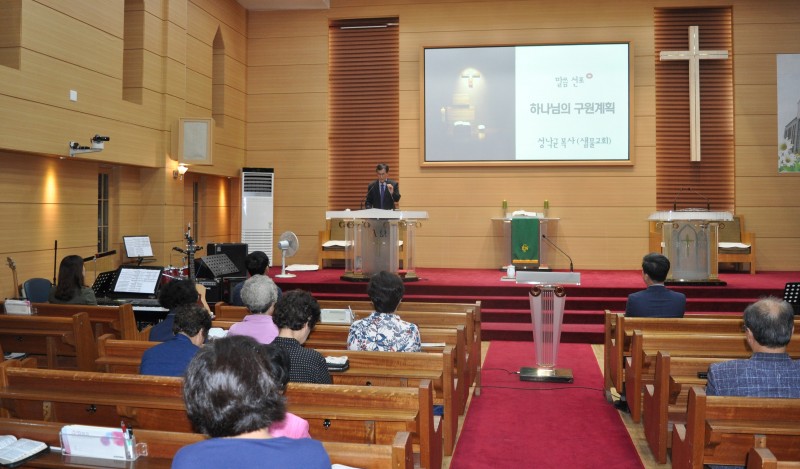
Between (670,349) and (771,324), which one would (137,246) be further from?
(771,324)

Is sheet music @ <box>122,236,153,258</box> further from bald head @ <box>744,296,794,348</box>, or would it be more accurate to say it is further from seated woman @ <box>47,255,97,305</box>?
bald head @ <box>744,296,794,348</box>

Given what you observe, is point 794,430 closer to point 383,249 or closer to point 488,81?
point 383,249

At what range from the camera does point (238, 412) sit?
1.46 meters

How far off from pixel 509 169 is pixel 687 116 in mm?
2637

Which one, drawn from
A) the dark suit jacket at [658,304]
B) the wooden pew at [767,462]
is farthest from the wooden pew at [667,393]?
the wooden pew at [767,462]

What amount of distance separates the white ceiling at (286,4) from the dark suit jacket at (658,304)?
7384 millimetres

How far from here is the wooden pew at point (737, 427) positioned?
2327 mm

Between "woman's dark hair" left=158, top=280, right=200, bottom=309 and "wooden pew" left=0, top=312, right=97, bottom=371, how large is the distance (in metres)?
0.82

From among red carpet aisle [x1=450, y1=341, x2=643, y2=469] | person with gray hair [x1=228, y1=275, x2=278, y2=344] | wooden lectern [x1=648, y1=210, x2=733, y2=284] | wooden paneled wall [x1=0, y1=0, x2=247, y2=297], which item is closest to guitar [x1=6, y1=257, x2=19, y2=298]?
wooden paneled wall [x1=0, y1=0, x2=247, y2=297]

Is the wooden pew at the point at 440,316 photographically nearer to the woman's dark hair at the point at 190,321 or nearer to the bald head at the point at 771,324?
the woman's dark hair at the point at 190,321

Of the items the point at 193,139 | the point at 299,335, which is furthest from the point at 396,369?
the point at 193,139

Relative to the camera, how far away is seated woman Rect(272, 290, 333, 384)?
270 centimetres

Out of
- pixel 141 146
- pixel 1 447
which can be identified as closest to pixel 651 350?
pixel 1 447

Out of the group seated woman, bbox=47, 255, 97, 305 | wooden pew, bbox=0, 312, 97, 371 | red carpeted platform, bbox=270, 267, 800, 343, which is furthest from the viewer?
red carpeted platform, bbox=270, 267, 800, 343
